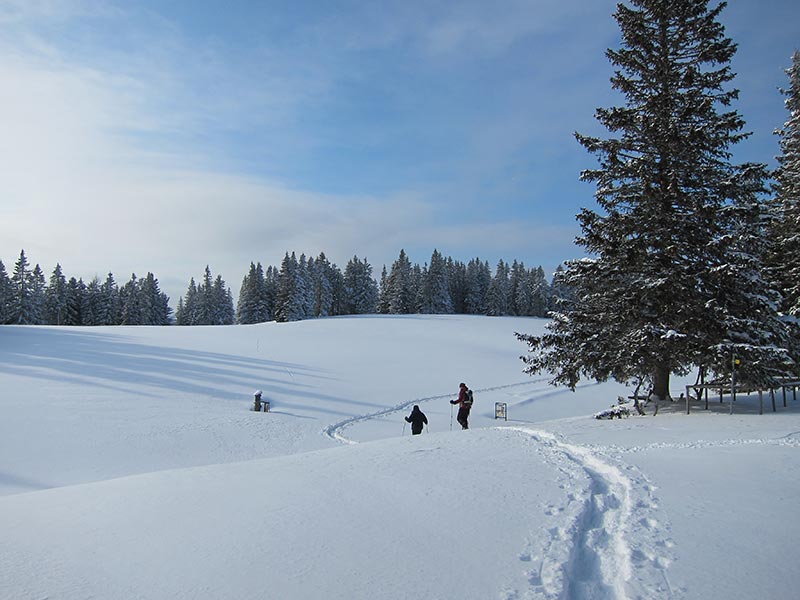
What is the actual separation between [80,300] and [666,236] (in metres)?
92.6

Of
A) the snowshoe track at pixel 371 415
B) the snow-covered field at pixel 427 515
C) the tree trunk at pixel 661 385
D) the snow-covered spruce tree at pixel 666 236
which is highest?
the snow-covered spruce tree at pixel 666 236

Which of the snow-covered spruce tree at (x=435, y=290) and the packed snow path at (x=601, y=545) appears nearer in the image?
the packed snow path at (x=601, y=545)

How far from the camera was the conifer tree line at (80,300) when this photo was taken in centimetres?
6719

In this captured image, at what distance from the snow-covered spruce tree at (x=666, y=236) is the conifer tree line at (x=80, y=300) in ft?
244

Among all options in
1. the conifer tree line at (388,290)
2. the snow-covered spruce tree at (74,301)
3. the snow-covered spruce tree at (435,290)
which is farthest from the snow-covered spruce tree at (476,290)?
the snow-covered spruce tree at (74,301)

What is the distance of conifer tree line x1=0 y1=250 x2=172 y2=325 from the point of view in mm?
67188

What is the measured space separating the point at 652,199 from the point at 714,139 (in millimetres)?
2350

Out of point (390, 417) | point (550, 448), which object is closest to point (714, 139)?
point (550, 448)

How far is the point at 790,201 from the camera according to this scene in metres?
19.4

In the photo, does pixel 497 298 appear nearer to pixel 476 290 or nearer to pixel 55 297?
pixel 476 290

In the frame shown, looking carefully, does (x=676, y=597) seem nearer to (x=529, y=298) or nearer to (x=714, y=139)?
(x=714, y=139)

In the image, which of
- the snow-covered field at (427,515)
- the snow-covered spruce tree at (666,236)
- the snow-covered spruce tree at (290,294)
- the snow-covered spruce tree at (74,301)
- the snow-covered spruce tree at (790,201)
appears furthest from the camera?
the snow-covered spruce tree at (74,301)

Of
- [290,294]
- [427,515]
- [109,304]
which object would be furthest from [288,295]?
[427,515]

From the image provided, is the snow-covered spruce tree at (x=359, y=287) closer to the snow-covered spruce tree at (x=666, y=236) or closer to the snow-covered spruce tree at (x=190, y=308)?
the snow-covered spruce tree at (x=190, y=308)
